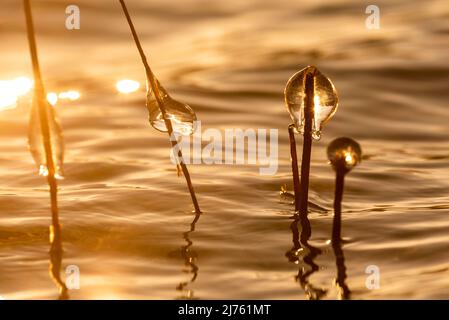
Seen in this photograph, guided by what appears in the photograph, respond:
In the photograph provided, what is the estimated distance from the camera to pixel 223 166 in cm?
482

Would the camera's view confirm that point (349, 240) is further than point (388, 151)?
No

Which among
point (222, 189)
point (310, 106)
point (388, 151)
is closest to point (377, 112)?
point (388, 151)

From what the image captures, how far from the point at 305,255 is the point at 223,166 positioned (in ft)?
4.63

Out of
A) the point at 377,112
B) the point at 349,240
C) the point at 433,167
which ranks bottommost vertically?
the point at 349,240

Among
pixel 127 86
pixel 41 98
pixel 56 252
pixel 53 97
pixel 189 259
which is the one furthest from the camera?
pixel 127 86

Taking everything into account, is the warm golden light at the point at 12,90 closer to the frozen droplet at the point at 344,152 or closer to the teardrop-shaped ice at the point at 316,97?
the teardrop-shaped ice at the point at 316,97

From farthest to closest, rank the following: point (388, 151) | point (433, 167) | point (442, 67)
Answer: point (442, 67) < point (388, 151) < point (433, 167)

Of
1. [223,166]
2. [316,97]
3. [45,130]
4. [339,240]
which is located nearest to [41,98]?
[45,130]

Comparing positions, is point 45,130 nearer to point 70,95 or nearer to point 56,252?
point 56,252

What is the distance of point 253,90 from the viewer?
674cm

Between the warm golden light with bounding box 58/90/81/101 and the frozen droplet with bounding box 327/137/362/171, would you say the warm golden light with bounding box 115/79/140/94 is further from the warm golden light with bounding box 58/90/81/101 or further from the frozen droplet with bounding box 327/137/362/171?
the frozen droplet with bounding box 327/137/362/171

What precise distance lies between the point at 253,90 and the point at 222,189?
246cm

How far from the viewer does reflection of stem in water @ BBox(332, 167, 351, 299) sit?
294 cm
